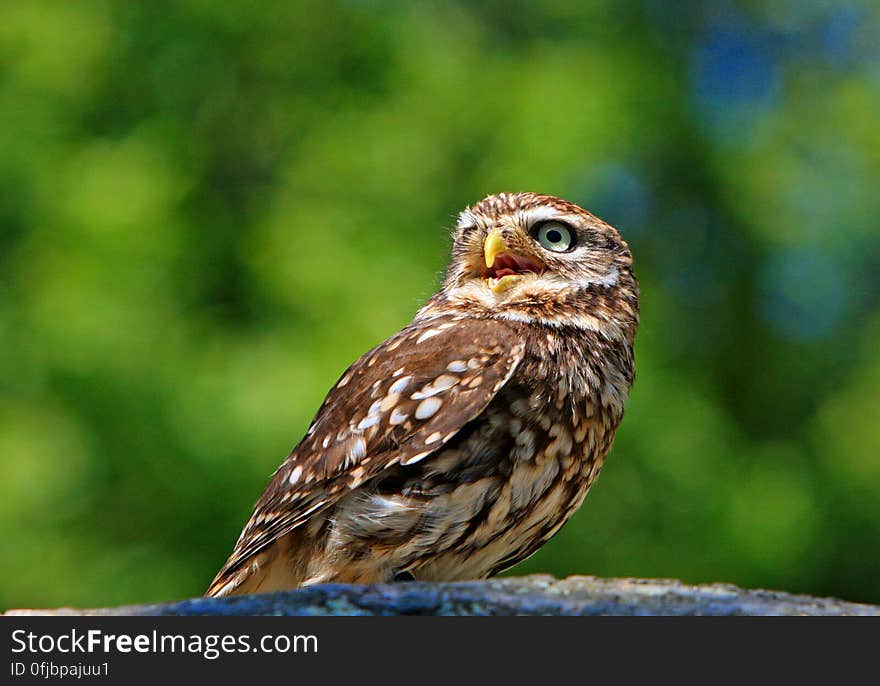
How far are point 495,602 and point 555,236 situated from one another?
1615mm

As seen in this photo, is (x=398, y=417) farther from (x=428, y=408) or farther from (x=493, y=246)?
(x=493, y=246)

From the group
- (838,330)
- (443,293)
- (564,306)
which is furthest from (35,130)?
(838,330)

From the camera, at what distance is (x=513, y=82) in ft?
27.0

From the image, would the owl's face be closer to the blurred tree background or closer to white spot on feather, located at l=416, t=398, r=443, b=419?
white spot on feather, located at l=416, t=398, r=443, b=419

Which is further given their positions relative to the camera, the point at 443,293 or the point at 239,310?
the point at 239,310

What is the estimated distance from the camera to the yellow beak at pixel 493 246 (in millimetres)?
3859

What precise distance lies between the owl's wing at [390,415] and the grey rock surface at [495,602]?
0.51 metres

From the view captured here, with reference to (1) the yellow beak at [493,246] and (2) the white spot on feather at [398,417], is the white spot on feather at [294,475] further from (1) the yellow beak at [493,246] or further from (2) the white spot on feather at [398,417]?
(1) the yellow beak at [493,246]

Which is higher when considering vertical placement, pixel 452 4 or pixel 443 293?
pixel 452 4

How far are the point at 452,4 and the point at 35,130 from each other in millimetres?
3573

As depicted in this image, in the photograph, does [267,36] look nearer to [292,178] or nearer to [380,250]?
→ [292,178]

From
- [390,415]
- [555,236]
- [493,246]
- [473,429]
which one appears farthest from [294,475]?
[555,236]

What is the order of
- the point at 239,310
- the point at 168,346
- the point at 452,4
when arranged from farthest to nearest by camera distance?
the point at 452,4 → the point at 239,310 → the point at 168,346

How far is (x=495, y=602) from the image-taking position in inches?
108
